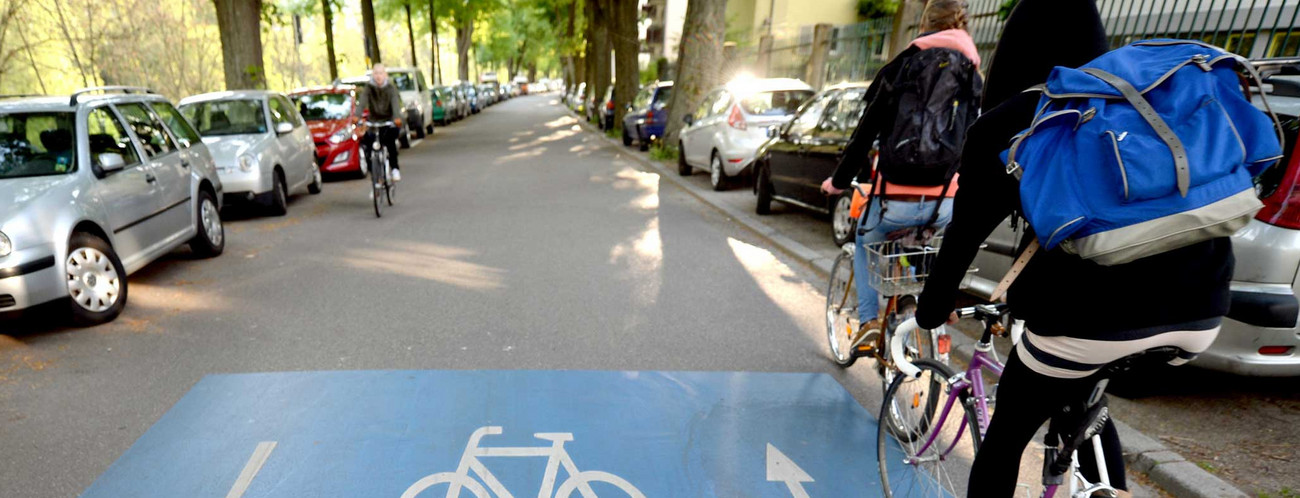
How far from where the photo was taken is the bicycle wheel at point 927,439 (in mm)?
2631

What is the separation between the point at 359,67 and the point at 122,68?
1528 inches

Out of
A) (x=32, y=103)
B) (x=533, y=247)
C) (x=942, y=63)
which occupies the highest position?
Result: (x=942, y=63)

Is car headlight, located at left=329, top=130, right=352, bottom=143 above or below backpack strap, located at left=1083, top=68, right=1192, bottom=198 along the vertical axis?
below

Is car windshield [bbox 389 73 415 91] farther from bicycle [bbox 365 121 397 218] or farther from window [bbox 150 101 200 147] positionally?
window [bbox 150 101 200 147]

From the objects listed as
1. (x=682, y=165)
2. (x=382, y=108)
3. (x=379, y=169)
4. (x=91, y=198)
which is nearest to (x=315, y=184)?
(x=382, y=108)

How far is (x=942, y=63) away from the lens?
342 cm

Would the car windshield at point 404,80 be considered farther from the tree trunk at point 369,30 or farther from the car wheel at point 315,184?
the car wheel at point 315,184

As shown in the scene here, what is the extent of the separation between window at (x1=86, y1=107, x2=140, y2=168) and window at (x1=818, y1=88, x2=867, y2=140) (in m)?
6.37

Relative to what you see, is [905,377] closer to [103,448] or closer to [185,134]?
[103,448]

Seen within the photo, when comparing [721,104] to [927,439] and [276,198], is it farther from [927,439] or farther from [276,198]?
[927,439]

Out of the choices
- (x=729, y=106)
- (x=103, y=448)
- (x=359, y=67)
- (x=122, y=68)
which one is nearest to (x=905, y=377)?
(x=103, y=448)

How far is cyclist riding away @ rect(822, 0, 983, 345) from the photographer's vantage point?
3.45m

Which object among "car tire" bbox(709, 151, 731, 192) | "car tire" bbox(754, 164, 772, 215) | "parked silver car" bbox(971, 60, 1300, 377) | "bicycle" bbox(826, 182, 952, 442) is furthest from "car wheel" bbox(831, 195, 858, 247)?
"parked silver car" bbox(971, 60, 1300, 377)

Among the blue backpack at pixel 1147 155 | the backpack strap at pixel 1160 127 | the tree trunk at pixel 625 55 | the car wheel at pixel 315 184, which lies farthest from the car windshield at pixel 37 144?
the tree trunk at pixel 625 55
